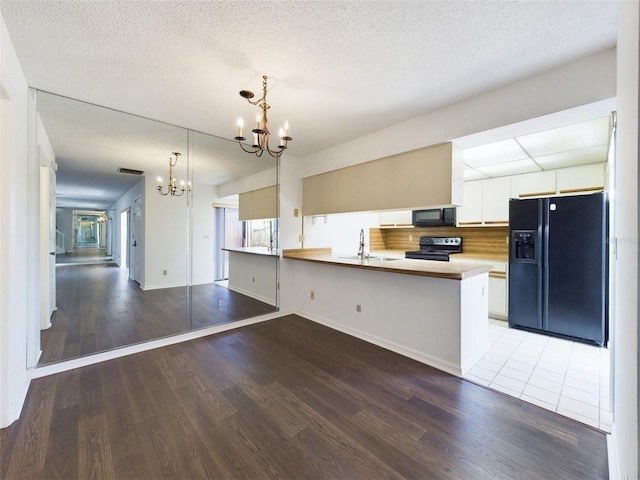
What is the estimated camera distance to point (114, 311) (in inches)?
128

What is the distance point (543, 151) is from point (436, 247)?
2109mm

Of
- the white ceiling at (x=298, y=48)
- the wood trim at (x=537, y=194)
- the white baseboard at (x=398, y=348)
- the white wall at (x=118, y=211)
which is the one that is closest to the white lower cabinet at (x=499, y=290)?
the wood trim at (x=537, y=194)

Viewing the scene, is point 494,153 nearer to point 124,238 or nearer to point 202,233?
point 202,233

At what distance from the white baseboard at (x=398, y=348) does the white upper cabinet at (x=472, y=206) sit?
2.61m

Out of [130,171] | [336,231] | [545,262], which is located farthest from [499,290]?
[130,171]

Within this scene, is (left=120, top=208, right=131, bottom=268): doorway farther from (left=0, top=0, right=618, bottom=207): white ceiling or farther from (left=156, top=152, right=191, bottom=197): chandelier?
(left=0, top=0, right=618, bottom=207): white ceiling

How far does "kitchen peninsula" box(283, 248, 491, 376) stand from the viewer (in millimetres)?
2465

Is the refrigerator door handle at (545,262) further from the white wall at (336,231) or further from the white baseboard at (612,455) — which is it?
the white wall at (336,231)

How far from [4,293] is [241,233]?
2467 millimetres

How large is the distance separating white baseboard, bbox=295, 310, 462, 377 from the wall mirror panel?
47.8 inches

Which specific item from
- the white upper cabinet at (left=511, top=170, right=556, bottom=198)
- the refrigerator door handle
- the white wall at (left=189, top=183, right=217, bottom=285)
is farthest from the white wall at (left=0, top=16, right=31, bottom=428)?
the white upper cabinet at (left=511, top=170, right=556, bottom=198)

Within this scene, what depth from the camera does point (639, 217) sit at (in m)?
0.81

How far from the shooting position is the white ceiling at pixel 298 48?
1507 millimetres

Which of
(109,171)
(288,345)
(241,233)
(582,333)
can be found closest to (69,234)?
(109,171)
